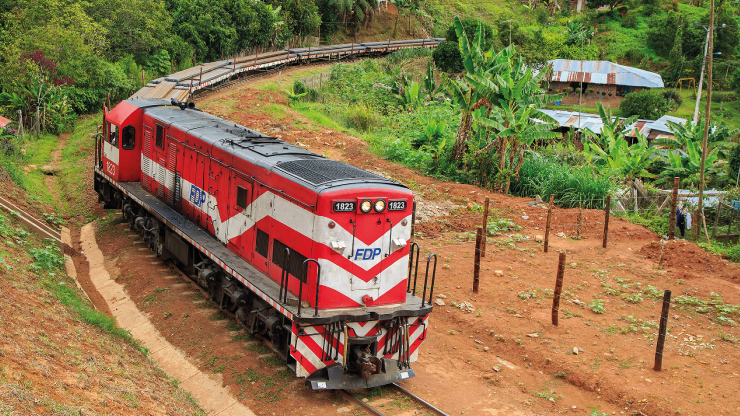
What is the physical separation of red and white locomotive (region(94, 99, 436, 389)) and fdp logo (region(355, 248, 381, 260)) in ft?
0.06

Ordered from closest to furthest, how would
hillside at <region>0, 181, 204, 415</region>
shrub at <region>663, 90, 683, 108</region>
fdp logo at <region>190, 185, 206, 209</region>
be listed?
1. hillside at <region>0, 181, 204, 415</region>
2. fdp logo at <region>190, 185, 206, 209</region>
3. shrub at <region>663, 90, 683, 108</region>

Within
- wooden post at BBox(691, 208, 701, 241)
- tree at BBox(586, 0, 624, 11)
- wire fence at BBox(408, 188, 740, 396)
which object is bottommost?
wire fence at BBox(408, 188, 740, 396)

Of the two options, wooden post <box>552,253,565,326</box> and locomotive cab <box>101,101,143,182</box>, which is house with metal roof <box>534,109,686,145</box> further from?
locomotive cab <box>101,101,143,182</box>

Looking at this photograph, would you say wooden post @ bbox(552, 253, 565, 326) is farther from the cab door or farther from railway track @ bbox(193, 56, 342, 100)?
railway track @ bbox(193, 56, 342, 100)

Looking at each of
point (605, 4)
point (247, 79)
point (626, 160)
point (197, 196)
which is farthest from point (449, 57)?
point (605, 4)

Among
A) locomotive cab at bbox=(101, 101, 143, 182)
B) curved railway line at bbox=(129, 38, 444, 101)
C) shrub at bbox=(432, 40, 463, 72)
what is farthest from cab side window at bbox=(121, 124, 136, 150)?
shrub at bbox=(432, 40, 463, 72)

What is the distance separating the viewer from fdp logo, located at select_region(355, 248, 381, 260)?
9297 mm

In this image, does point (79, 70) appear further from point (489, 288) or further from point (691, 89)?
point (691, 89)

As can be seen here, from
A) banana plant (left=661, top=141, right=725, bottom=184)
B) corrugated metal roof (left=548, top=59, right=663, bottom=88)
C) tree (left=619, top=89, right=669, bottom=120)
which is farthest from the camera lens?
corrugated metal roof (left=548, top=59, right=663, bottom=88)

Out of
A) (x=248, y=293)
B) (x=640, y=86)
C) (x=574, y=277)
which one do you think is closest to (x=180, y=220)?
(x=248, y=293)

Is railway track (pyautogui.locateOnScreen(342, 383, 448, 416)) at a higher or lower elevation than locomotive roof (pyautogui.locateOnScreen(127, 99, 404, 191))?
lower

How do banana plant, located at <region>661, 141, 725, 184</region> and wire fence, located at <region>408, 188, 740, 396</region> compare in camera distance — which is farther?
banana plant, located at <region>661, 141, 725, 184</region>

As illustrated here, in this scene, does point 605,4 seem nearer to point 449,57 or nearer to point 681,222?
point 449,57

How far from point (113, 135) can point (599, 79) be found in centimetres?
4498
